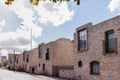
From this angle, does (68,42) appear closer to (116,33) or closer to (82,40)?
(82,40)

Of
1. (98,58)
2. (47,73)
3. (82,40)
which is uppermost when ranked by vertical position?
(82,40)

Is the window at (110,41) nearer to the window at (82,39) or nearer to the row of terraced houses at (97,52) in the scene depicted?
the row of terraced houses at (97,52)

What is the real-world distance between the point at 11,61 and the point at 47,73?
60.6m

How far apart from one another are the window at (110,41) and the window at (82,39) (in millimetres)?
5364

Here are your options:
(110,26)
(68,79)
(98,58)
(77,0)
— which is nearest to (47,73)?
(68,79)

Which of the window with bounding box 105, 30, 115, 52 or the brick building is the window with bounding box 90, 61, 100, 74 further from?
the brick building

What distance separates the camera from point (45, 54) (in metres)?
48.6

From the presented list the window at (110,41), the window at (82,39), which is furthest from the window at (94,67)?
the window at (110,41)

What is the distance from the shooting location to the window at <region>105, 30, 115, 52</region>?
24.3 metres

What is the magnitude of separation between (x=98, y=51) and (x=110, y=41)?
2.52 metres

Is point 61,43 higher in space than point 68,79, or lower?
higher

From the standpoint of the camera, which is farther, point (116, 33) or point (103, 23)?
point (103, 23)

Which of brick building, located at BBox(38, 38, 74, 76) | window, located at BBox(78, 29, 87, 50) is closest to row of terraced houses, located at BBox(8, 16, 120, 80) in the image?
window, located at BBox(78, 29, 87, 50)

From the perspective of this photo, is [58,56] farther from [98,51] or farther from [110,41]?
Answer: [110,41]
